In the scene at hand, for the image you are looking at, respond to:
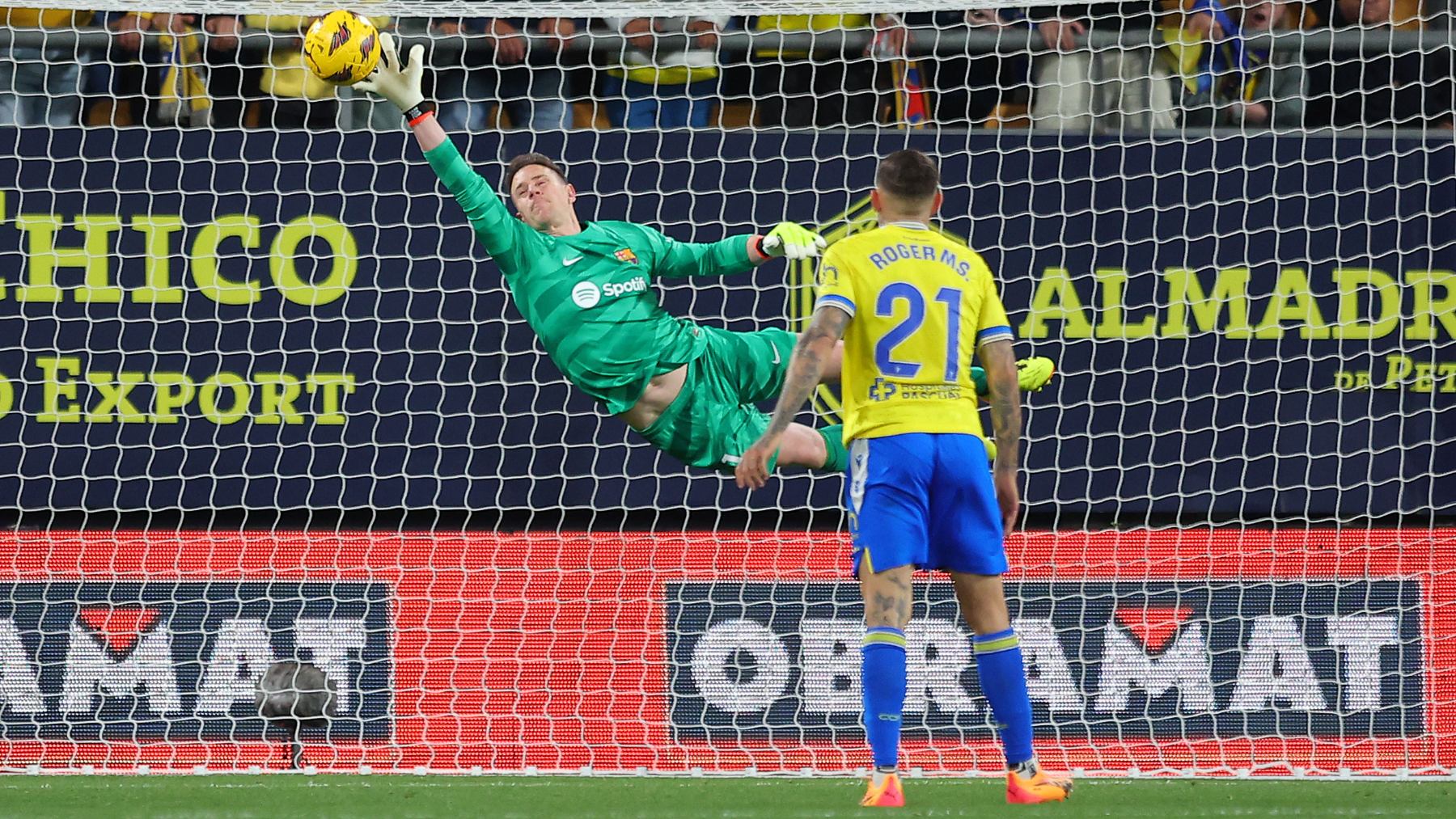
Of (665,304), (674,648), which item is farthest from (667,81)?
(674,648)

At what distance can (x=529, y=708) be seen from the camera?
6.46 meters

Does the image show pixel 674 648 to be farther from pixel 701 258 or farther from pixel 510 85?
pixel 510 85

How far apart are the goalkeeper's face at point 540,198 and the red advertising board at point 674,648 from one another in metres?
1.46

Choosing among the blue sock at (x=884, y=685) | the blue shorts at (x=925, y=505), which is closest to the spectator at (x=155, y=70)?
the blue shorts at (x=925, y=505)

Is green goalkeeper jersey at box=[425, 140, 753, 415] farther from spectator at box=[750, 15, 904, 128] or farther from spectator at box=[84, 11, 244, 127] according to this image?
spectator at box=[84, 11, 244, 127]

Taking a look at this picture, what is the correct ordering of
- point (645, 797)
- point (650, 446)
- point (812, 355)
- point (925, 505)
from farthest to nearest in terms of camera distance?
point (650, 446) < point (645, 797) < point (925, 505) < point (812, 355)

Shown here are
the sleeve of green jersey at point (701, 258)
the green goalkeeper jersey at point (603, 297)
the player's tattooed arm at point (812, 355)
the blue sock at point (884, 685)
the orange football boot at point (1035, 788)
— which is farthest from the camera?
the green goalkeeper jersey at point (603, 297)

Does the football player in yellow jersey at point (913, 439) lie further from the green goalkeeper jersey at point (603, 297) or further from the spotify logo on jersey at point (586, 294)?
the spotify logo on jersey at point (586, 294)

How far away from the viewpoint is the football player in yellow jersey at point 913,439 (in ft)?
13.0

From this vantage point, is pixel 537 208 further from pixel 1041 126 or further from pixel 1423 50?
pixel 1423 50

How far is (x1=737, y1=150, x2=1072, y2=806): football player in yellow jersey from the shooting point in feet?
13.0

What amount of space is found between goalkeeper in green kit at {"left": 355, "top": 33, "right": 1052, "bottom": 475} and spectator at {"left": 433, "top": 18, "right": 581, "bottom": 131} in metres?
1.53

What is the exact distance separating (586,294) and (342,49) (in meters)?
1.04

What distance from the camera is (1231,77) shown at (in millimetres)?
7047
